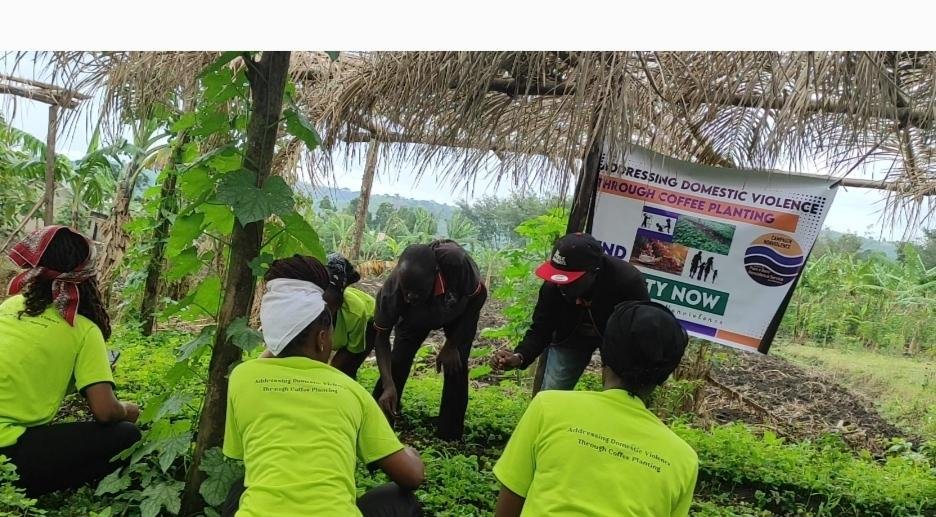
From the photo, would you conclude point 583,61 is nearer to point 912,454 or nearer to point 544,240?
point 544,240

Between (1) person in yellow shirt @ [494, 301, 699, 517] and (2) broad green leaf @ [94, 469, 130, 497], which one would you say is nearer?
(1) person in yellow shirt @ [494, 301, 699, 517]

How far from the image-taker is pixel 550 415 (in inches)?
66.7

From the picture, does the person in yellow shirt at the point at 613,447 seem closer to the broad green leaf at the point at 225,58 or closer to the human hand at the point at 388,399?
the broad green leaf at the point at 225,58

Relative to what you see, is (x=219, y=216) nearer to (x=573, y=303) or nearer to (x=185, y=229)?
(x=185, y=229)

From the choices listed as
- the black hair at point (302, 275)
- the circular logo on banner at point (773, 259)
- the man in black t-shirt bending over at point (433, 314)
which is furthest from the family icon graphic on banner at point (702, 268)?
the black hair at point (302, 275)

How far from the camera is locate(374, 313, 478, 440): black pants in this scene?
390cm

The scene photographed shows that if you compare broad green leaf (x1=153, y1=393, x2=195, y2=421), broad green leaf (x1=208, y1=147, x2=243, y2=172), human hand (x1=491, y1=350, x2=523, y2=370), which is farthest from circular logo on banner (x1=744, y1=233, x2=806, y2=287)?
broad green leaf (x1=153, y1=393, x2=195, y2=421)

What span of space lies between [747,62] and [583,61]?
2.71ft

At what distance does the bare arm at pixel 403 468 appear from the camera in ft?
6.73

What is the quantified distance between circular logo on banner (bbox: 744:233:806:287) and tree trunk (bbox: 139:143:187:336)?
4123 mm

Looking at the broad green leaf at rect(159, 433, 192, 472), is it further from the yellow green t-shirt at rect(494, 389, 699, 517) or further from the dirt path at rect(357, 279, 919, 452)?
the dirt path at rect(357, 279, 919, 452)

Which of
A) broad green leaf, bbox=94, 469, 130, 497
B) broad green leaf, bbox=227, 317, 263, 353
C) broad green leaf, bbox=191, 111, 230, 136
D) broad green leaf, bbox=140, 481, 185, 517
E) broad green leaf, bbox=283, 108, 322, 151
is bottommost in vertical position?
broad green leaf, bbox=94, 469, 130, 497
